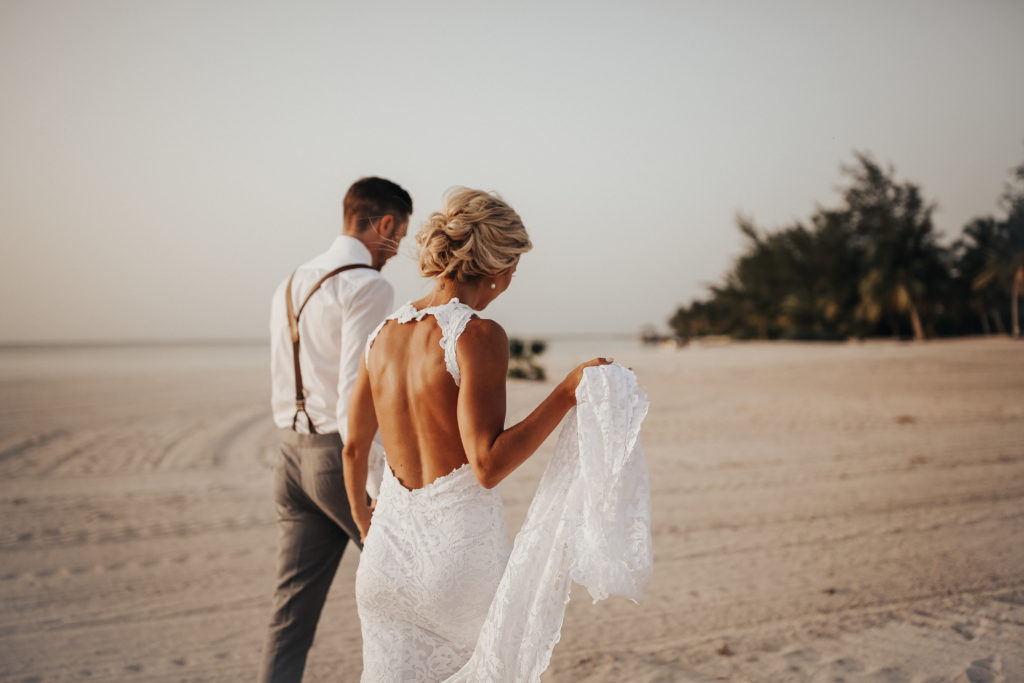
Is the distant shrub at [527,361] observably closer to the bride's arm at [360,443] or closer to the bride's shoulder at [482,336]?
the bride's arm at [360,443]

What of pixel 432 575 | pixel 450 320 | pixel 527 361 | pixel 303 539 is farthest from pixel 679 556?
pixel 527 361

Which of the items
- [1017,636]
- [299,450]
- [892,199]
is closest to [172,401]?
[299,450]

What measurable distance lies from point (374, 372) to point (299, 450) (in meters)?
0.91

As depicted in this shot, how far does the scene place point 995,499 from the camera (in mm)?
7473

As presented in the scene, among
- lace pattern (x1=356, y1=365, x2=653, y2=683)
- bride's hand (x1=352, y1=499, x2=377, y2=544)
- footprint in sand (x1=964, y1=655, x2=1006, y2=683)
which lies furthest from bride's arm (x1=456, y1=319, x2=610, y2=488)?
footprint in sand (x1=964, y1=655, x2=1006, y2=683)

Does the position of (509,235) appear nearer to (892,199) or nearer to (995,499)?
(995,499)

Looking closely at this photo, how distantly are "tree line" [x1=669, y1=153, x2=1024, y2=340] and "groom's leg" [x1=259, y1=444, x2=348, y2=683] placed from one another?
31921 millimetres

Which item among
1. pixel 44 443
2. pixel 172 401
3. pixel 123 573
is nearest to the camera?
pixel 123 573

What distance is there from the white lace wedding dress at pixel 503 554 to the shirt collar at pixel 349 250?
3.17 feet

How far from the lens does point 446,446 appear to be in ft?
6.78

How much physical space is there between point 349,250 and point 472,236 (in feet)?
3.96

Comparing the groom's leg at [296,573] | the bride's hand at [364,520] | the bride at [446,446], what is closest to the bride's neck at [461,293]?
the bride at [446,446]

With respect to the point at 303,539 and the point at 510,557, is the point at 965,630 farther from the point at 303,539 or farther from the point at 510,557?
the point at 303,539

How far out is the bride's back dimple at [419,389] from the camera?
2016 mm
